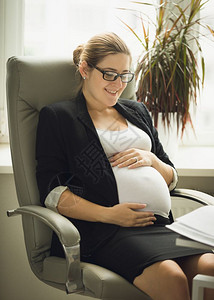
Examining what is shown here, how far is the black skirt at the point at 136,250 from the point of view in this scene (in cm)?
163

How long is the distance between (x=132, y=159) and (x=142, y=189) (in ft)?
0.39

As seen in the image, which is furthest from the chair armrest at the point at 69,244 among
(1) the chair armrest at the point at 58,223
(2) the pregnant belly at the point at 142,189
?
(2) the pregnant belly at the point at 142,189

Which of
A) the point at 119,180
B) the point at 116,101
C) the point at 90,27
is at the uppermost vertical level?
the point at 90,27

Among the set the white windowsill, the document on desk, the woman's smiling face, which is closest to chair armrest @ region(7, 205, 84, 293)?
the document on desk

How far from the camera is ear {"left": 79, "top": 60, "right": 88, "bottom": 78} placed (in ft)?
6.31

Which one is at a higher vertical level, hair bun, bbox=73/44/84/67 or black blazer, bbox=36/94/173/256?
hair bun, bbox=73/44/84/67

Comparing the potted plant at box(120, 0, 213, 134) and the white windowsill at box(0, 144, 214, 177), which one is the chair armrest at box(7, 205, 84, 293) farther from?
the potted plant at box(120, 0, 213, 134)

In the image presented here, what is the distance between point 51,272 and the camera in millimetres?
1810

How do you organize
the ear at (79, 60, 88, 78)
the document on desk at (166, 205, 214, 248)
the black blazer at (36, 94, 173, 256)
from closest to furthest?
the document on desk at (166, 205, 214, 248) < the black blazer at (36, 94, 173, 256) < the ear at (79, 60, 88, 78)

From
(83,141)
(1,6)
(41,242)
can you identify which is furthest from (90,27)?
(41,242)

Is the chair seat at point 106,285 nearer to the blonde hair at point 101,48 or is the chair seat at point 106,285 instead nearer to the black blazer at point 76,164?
the black blazer at point 76,164

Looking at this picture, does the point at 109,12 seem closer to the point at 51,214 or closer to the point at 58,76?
the point at 58,76

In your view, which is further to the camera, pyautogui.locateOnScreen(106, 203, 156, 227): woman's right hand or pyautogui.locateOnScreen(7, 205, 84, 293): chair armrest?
pyautogui.locateOnScreen(106, 203, 156, 227): woman's right hand

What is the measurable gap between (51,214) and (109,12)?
138cm
